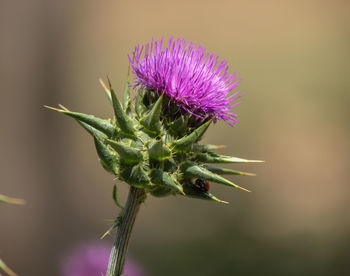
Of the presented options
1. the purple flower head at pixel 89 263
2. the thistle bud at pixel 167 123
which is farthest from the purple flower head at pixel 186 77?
the purple flower head at pixel 89 263

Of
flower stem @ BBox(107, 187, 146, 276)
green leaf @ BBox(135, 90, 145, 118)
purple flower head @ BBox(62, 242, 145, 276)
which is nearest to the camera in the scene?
flower stem @ BBox(107, 187, 146, 276)

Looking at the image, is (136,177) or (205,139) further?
(205,139)

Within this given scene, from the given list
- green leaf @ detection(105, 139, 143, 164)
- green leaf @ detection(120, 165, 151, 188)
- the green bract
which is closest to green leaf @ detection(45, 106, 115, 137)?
the green bract

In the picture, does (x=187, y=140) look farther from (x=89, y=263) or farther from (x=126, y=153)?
(x=89, y=263)

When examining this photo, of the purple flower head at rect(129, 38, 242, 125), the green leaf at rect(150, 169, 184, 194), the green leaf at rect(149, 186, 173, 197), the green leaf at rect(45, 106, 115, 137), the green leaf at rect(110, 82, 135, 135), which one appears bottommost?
Answer: the green leaf at rect(149, 186, 173, 197)

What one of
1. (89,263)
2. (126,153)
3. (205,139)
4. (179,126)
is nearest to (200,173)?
(179,126)

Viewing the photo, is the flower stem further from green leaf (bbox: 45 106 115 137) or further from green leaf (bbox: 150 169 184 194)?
green leaf (bbox: 45 106 115 137)

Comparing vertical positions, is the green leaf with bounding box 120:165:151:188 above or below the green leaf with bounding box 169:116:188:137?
below
